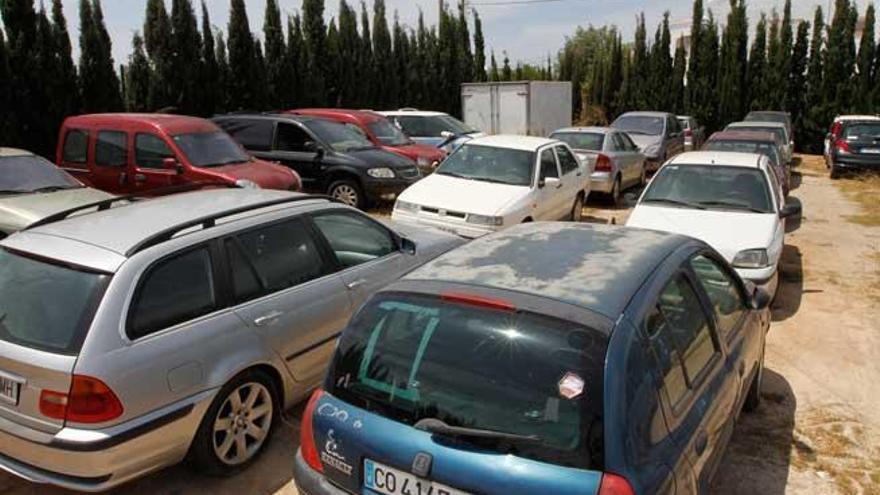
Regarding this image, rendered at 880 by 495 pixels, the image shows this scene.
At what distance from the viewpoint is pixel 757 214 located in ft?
23.2

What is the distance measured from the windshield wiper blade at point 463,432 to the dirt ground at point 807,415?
1.67m

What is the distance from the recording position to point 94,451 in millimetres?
3160

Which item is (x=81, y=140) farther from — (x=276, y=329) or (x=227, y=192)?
(x=276, y=329)

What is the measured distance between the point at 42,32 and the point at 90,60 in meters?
1.33

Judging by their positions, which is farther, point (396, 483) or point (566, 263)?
point (566, 263)

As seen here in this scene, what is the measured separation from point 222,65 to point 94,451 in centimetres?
1624

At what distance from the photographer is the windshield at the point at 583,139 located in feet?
43.1

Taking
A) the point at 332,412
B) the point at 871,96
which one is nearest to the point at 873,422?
the point at 332,412

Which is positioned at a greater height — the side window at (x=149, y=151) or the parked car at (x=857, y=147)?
the side window at (x=149, y=151)

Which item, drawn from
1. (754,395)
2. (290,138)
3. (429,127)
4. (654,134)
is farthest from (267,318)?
(654,134)

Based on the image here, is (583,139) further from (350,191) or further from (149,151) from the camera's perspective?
(149,151)

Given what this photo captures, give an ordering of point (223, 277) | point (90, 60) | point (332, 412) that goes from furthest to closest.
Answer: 1. point (90, 60)
2. point (223, 277)
3. point (332, 412)

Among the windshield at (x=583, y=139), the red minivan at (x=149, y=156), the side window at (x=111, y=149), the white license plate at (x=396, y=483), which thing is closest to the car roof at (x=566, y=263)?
the white license plate at (x=396, y=483)

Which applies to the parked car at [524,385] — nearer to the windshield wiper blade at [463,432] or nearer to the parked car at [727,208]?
the windshield wiper blade at [463,432]
